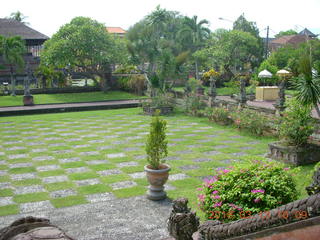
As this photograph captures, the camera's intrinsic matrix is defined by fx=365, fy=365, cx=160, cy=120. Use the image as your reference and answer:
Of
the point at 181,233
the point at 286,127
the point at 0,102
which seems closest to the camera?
the point at 181,233

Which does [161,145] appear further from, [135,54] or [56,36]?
[56,36]

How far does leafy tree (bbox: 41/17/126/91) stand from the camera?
93.7 feet

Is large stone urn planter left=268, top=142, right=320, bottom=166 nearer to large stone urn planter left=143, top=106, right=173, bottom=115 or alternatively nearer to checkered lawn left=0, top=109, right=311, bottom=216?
checkered lawn left=0, top=109, right=311, bottom=216

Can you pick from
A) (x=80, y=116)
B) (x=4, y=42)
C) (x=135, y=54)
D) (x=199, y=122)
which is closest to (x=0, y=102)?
(x=4, y=42)

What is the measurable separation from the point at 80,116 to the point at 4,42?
45.1 feet

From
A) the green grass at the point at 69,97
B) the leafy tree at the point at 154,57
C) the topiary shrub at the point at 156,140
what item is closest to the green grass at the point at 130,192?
the topiary shrub at the point at 156,140

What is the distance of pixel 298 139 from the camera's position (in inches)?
430

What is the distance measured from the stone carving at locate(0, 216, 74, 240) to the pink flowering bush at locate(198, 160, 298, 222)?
2418 mm

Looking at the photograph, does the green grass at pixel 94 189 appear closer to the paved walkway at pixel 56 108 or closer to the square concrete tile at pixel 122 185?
the square concrete tile at pixel 122 185

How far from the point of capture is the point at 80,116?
21641mm

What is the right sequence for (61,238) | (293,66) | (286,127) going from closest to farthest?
(61,238)
(286,127)
(293,66)

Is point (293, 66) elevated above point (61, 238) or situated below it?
above

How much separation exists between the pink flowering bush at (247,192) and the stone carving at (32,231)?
242 centimetres

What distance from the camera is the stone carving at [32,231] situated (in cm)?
409
